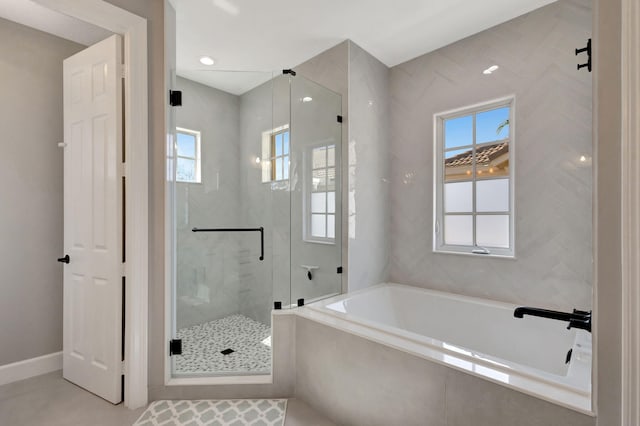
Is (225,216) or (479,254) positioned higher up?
(225,216)

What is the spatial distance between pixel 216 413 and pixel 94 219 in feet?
4.78

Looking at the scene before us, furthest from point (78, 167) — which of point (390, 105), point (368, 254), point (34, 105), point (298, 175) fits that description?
point (390, 105)

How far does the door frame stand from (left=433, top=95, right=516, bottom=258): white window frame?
2.23 metres

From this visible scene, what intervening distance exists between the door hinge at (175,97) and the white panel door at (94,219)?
0.29 m

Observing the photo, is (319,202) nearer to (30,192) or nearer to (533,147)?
(533,147)

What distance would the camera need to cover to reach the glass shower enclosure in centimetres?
244

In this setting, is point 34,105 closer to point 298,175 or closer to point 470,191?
point 298,175

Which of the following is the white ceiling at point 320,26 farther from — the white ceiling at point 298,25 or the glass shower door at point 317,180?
the glass shower door at point 317,180

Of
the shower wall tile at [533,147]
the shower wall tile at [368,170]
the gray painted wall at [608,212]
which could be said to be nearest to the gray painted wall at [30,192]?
the shower wall tile at [368,170]

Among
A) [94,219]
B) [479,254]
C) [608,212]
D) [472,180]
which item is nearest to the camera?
[608,212]

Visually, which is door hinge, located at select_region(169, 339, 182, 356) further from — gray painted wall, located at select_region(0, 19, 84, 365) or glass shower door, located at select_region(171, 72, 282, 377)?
gray painted wall, located at select_region(0, 19, 84, 365)

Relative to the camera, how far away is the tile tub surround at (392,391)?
119 cm

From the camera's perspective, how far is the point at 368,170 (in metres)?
2.73

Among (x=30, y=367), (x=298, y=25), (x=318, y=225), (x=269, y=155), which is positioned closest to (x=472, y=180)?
(x=318, y=225)
